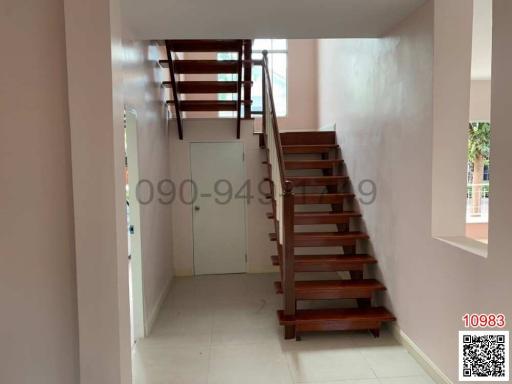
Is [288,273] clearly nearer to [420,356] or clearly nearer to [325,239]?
[325,239]

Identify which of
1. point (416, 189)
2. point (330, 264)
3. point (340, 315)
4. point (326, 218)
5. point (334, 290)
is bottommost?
point (340, 315)

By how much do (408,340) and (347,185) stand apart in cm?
187

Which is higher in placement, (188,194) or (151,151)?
(151,151)

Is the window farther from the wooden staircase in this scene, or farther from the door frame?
the door frame

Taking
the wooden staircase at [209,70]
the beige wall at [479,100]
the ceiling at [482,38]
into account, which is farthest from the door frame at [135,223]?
the beige wall at [479,100]

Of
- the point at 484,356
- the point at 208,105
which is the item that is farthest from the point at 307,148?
the point at 484,356

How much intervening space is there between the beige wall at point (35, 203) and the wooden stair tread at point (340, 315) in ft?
5.76

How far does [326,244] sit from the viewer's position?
3.58 meters

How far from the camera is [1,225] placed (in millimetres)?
1657

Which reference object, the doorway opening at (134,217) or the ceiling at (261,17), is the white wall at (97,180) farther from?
the doorway opening at (134,217)

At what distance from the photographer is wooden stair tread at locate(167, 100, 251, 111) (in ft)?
14.3

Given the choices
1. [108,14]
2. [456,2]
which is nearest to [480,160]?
[456,2]

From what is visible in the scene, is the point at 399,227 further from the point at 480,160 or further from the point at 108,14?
the point at 480,160

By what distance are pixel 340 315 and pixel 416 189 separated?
4.05 ft
